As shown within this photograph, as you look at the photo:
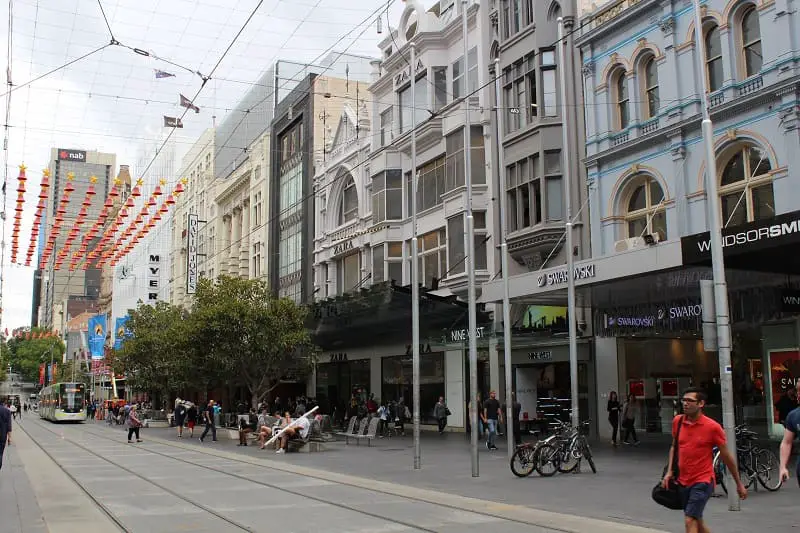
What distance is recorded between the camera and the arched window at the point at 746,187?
22.4 metres

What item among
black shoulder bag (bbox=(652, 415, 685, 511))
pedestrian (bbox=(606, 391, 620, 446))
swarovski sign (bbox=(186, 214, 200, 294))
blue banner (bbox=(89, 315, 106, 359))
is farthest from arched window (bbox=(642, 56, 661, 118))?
blue banner (bbox=(89, 315, 106, 359))

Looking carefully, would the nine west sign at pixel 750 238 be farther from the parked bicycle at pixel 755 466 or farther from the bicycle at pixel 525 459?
the bicycle at pixel 525 459

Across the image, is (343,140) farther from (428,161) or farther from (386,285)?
(386,285)

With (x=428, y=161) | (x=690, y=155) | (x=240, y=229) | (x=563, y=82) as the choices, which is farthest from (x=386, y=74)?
(x=240, y=229)

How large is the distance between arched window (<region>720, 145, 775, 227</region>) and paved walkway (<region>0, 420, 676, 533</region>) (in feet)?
41.7

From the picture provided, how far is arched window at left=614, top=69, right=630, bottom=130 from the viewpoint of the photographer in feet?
90.0

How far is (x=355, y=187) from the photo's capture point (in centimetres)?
4588

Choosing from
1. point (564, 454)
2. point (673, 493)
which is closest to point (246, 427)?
point (564, 454)

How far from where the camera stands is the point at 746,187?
22.8 metres

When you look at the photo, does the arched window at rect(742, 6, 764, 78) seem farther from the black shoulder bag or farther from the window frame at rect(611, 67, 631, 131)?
the black shoulder bag

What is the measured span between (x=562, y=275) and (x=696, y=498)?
595 inches

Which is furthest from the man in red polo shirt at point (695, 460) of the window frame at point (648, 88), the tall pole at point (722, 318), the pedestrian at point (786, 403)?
the window frame at point (648, 88)

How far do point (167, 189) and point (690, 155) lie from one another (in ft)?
230

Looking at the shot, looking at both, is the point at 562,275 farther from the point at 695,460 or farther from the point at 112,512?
A: the point at 695,460
